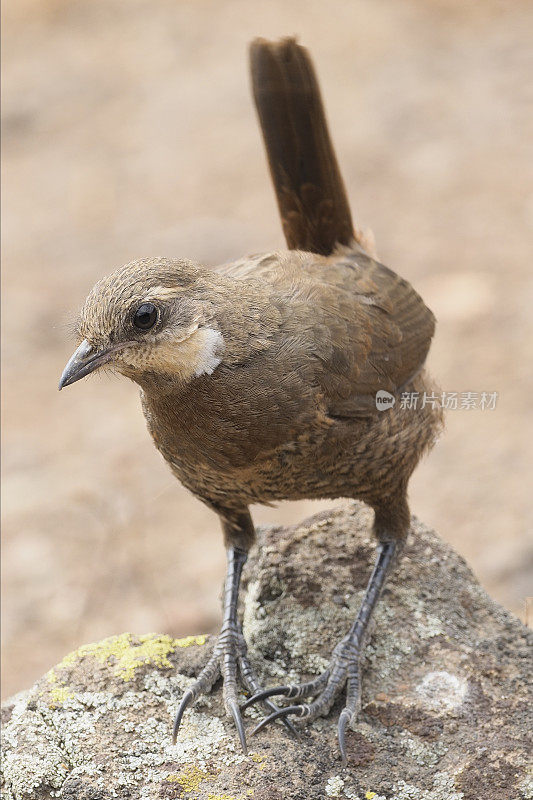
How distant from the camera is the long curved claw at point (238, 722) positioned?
3068mm

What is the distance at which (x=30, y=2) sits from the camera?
1191 cm

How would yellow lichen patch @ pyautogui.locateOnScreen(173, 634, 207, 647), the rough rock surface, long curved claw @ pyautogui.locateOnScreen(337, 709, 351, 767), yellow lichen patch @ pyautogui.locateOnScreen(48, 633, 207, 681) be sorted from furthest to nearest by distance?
yellow lichen patch @ pyautogui.locateOnScreen(173, 634, 207, 647), yellow lichen patch @ pyautogui.locateOnScreen(48, 633, 207, 681), long curved claw @ pyautogui.locateOnScreen(337, 709, 351, 767), the rough rock surface

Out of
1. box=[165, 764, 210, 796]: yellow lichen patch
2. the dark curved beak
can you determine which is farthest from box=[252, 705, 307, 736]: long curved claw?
the dark curved beak

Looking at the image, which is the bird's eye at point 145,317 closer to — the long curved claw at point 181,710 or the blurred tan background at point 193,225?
the blurred tan background at point 193,225

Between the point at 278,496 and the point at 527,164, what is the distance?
6439mm

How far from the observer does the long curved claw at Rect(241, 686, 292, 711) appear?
323 cm

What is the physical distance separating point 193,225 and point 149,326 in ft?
18.9

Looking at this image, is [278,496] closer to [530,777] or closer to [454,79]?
[530,777]

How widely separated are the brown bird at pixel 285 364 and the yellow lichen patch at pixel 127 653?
167mm

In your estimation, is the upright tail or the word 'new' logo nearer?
the word 'new' logo

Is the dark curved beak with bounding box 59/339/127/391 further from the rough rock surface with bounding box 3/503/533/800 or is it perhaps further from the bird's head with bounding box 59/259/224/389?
the rough rock surface with bounding box 3/503/533/800

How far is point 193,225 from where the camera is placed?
333 inches

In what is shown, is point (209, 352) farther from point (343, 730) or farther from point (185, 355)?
point (343, 730)
